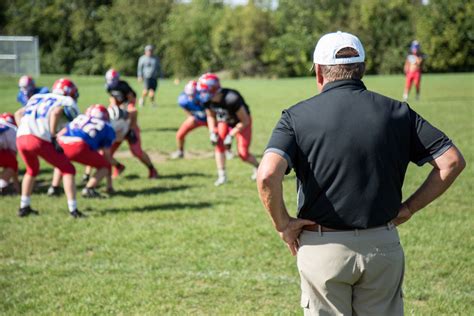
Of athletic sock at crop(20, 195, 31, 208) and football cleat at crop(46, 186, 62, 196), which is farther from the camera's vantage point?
football cleat at crop(46, 186, 62, 196)

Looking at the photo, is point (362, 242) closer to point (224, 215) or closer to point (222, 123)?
point (224, 215)

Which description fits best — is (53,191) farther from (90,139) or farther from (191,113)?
(191,113)

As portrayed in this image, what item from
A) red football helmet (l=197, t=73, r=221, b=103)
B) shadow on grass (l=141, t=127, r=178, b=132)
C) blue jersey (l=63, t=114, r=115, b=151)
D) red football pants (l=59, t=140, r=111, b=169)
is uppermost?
red football helmet (l=197, t=73, r=221, b=103)

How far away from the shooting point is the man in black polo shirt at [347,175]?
9.61ft

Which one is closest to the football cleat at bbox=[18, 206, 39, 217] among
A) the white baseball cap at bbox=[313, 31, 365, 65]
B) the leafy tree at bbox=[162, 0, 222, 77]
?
the white baseball cap at bbox=[313, 31, 365, 65]

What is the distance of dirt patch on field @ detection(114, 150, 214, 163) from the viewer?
12.9 metres

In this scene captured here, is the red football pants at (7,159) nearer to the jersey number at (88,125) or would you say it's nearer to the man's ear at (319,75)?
the jersey number at (88,125)

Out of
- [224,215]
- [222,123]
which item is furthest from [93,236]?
[222,123]

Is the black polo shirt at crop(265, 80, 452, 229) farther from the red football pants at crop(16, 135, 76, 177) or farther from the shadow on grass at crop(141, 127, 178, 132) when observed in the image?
the shadow on grass at crop(141, 127, 178, 132)

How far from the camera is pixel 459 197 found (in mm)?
8766

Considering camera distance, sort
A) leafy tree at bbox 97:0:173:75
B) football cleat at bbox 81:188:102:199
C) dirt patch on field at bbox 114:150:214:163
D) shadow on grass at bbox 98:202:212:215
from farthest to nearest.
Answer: leafy tree at bbox 97:0:173:75, dirt patch on field at bbox 114:150:214:163, football cleat at bbox 81:188:102:199, shadow on grass at bbox 98:202:212:215

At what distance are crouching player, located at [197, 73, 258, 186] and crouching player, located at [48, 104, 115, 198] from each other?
168 cm

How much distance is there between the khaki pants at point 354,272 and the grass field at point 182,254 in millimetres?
1948

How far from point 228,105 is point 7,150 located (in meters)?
3.52
